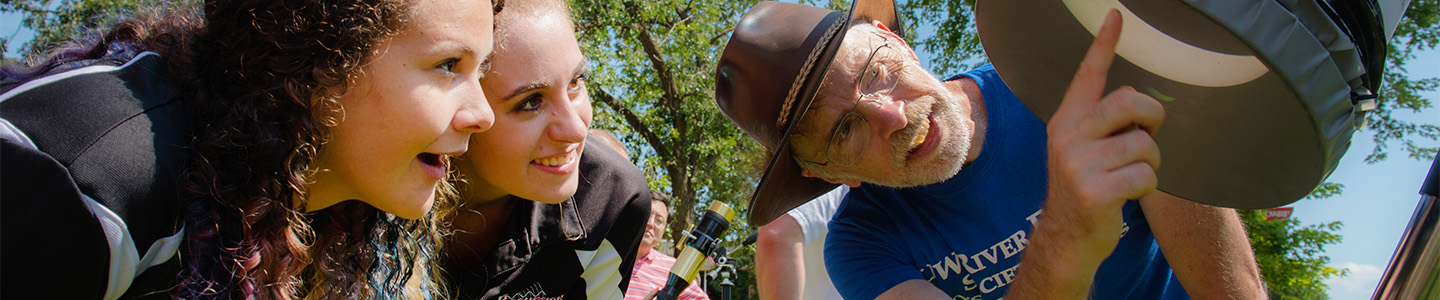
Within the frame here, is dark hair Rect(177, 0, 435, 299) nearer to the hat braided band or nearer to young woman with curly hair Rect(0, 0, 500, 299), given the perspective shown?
young woman with curly hair Rect(0, 0, 500, 299)

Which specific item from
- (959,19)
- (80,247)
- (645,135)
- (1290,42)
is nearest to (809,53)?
(1290,42)

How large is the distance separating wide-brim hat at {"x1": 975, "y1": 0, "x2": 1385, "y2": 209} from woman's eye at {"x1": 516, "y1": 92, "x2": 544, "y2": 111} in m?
1.01

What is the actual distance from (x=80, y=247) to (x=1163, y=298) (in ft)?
7.44

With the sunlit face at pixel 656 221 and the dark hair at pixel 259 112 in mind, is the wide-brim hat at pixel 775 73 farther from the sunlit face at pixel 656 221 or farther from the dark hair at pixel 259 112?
the sunlit face at pixel 656 221

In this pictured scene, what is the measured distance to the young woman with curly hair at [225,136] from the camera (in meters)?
1.11

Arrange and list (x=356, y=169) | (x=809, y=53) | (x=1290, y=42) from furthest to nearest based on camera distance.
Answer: (x=809, y=53) → (x=356, y=169) → (x=1290, y=42)

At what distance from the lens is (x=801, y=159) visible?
233 centimetres

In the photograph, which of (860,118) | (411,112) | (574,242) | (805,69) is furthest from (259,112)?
(860,118)

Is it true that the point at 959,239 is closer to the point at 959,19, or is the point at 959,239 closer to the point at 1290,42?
the point at 1290,42

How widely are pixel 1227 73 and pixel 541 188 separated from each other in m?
1.37

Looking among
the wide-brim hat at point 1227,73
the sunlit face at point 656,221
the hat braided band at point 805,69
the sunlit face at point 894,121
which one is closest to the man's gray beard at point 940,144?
the sunlit face at point 894,121

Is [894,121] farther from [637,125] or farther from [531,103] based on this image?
[637,125]

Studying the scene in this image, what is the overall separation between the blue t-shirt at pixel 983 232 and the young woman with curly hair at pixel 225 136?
126 cm

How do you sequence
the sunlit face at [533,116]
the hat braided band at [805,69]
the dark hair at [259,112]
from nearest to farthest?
the dark hair at [259,112] → the sunlit face at [533,116] → the hat braided band at [805,69]
